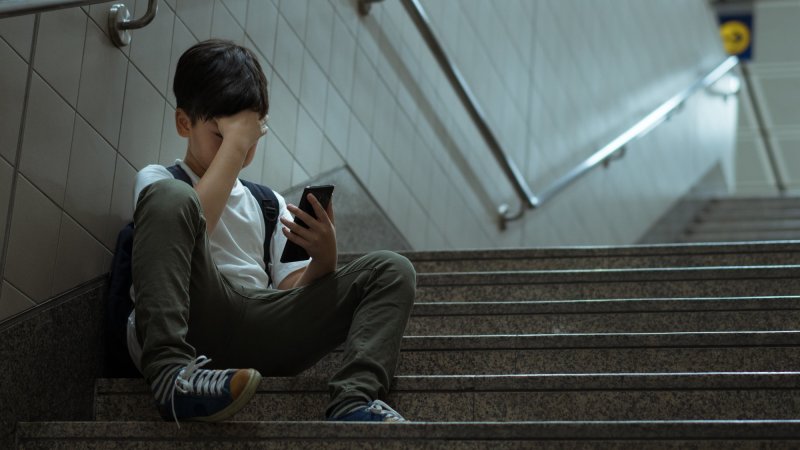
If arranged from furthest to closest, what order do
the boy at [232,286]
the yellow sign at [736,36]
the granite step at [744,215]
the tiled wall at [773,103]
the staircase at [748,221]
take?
the tiled wall at [773,103] → the yellow sign at [736,36] → the granite step at [744,215] → the staircase at [748,221] → the boy at [232,286]

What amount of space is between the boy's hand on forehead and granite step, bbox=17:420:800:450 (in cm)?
77

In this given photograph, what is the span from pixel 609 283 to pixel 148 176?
1.59m

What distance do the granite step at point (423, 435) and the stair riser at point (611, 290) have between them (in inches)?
61.3

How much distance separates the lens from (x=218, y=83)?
288 cm

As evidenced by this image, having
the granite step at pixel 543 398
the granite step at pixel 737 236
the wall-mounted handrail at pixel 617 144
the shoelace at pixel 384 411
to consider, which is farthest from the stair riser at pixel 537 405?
the granite step at pixel 737 236

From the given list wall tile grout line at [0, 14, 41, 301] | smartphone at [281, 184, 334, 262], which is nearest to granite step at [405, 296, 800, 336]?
smartphone at [281, 184, 334, 262]

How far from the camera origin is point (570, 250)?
413cm

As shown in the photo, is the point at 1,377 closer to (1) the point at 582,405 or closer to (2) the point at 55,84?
(2) the point at 55,84

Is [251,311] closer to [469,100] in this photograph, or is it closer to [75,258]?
[75,258]

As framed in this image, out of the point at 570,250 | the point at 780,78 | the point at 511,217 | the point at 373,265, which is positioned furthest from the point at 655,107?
the point at 780,78

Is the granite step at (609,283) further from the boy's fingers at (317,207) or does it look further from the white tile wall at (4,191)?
the white tile wall at (4,191)

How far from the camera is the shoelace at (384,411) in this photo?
7.66ft

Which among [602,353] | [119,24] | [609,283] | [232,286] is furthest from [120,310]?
[609,283]

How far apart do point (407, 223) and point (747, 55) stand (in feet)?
33.6
